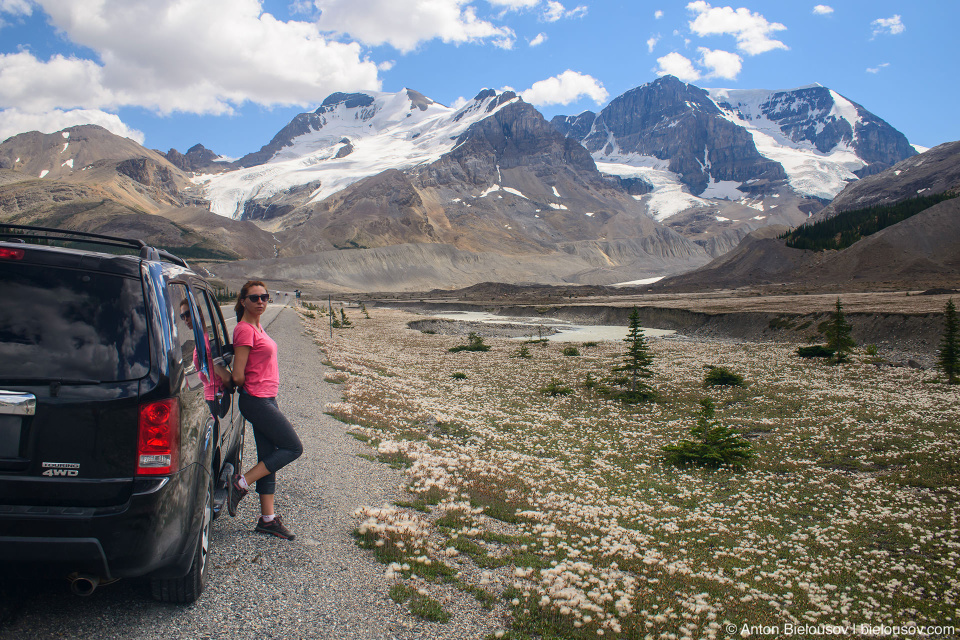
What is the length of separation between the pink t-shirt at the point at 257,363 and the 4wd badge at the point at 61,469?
2398mm

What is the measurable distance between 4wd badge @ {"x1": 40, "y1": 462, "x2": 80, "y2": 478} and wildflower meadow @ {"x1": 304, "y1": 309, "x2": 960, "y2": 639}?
352 cm

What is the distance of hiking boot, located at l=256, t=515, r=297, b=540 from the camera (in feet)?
22.5

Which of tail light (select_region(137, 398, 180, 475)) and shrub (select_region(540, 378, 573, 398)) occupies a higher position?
tail light (select_region(137, 398, 180, 475))

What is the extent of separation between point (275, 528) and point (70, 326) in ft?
12.4

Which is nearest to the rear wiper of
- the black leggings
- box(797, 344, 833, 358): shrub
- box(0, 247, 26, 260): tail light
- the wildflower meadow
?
box(0, 247, 26, 260): tail light

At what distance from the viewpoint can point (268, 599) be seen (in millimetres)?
5605

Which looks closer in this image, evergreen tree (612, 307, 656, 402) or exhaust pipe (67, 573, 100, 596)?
exhaust pipe (67, 573, 100, 596)

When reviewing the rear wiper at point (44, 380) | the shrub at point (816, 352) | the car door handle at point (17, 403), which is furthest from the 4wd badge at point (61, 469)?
the shrub at point (816, 352)

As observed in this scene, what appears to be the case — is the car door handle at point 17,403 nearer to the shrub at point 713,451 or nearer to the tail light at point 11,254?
the tail light at point 11,254

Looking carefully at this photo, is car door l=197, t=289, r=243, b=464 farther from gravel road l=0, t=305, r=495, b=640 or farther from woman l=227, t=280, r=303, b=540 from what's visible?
gravel road l=0, t=305, r=495, b=640

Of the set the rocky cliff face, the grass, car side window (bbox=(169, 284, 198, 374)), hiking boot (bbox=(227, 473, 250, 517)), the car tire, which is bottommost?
the grass

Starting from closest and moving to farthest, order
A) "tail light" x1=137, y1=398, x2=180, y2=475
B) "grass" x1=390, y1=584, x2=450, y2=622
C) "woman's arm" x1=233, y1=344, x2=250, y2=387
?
"tail light" x1=137, y1=398, x2=180, y2=475 < "grass" x1=390, y1=584, x2=450, y2=622 < "woman's arm" x1=233, y1=344, x2=250, y2=387

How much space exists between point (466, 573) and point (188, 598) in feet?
9.83

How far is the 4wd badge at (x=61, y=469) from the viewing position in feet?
13.4
